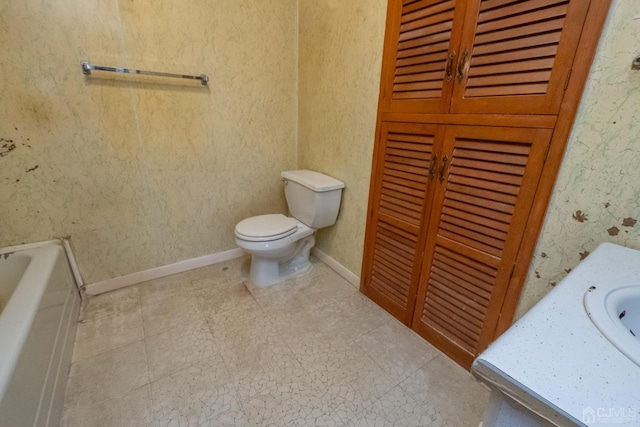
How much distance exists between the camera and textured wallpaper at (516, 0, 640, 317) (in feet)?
2.51

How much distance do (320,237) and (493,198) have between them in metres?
1.27

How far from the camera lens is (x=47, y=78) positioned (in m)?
1.33

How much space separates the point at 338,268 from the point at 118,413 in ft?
4.37

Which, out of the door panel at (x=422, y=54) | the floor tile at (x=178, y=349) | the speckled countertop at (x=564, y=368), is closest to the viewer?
the speckled countertop at (x=564, y=368)

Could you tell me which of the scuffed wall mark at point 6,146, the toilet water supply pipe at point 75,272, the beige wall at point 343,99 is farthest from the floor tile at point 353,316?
the scuffed wall mark at point 6,146

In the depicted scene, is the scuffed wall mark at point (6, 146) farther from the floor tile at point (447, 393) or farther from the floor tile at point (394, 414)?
the floor tile at point (447, 393)

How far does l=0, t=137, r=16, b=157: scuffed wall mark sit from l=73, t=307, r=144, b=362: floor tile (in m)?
0.91

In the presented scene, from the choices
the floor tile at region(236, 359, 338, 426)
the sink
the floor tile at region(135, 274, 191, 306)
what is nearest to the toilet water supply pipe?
the floor tile at region(135, 274, 191, 306)

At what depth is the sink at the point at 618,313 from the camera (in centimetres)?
45

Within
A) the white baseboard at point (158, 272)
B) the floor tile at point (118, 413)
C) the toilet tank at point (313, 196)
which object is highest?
the toilet tank at point (313, 196)

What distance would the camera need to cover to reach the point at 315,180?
1779mm

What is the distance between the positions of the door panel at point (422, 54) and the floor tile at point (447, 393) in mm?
1139

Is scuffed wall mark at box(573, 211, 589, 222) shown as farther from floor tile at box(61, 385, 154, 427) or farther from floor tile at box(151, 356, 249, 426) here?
floor tile at box(61, 385, 154, 427)

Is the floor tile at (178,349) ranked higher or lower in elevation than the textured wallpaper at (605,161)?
lower
